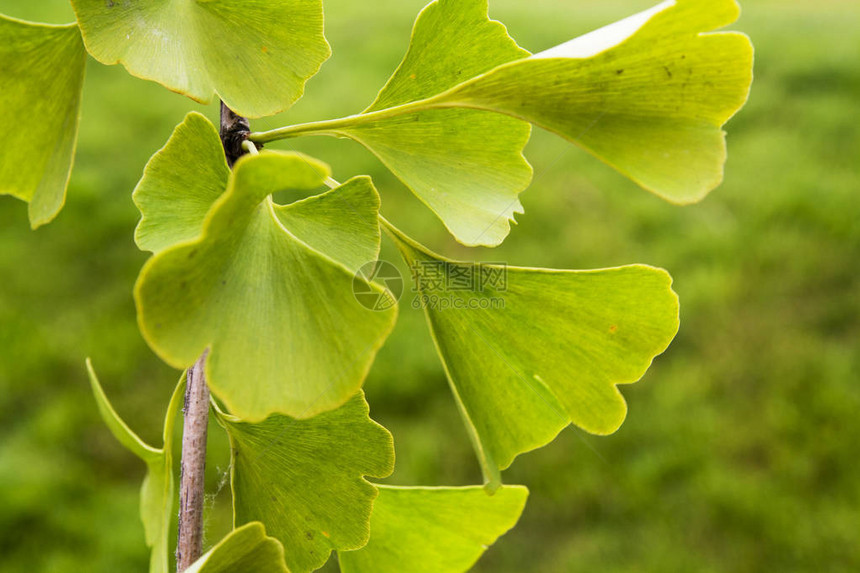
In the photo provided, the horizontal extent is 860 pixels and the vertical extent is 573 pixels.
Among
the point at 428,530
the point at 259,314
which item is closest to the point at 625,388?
the point at 428,530

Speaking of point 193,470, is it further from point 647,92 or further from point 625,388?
point 625,388

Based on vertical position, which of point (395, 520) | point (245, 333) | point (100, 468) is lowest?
point (100, 468)

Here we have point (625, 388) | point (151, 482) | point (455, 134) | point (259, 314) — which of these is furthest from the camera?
point (625, 388)

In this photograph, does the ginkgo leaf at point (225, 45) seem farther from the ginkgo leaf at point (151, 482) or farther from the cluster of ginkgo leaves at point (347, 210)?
the ginkgo leaf at point (151, 482)

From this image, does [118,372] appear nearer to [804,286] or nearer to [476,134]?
[476,134]

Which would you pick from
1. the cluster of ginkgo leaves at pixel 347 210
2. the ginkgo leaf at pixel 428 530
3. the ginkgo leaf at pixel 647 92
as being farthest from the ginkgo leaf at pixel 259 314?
the ginkgo leaf at pixel 428 530

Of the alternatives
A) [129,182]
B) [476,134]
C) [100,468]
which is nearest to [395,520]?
[476,134]

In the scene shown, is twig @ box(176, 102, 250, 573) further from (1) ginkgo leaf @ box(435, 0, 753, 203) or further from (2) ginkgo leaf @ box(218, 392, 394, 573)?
(1) ginkgo leaf @ box(435, 0, 753, 203)
